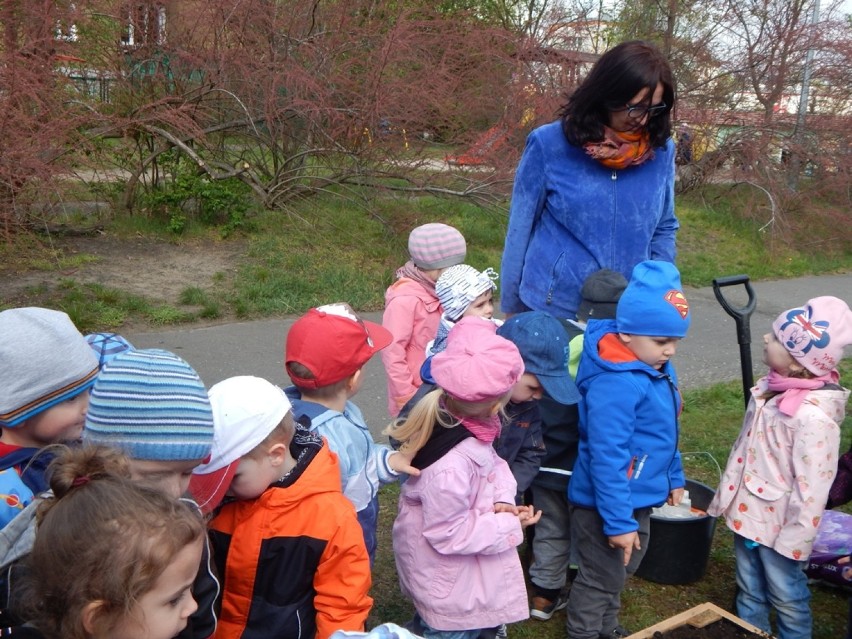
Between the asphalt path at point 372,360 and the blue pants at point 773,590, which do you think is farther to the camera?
the asphalt path at point 372,360

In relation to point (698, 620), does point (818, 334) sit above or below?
above

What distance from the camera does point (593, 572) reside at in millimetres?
3055

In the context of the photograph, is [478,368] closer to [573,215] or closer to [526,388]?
[526,388]

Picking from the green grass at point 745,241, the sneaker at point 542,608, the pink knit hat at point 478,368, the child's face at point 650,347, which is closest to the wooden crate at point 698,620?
the sneaker at point 542,608

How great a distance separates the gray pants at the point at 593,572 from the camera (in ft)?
9.95

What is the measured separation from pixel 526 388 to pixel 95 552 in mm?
Answer: 1635

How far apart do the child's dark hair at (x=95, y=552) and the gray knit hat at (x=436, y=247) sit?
234cm

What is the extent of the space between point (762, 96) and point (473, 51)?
4666 millimetres

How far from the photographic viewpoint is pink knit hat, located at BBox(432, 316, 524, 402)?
2.50 meters

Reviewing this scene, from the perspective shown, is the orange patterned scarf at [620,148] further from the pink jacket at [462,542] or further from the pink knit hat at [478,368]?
the pink jacket at [462,542]

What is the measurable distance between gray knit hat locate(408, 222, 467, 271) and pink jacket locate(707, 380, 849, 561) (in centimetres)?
142

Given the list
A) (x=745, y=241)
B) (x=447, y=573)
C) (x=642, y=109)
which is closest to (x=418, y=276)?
(x=642, y=109)

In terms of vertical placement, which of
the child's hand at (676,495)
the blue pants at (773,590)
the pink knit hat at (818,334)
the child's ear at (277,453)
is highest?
the pink knit hat at (818,334)

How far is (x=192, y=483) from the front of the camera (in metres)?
2.12
